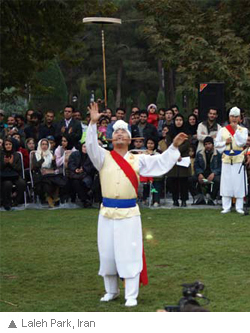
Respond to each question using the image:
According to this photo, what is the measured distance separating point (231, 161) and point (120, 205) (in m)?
7.56

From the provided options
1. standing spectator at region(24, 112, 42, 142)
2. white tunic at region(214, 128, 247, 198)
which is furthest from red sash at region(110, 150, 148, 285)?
standing spectator at region(24, 112, 42, 142)

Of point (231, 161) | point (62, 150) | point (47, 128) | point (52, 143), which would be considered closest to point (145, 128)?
point (62, 150)

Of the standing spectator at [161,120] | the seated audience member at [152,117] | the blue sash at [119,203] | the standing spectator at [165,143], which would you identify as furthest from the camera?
the seated audience member at [152,117]

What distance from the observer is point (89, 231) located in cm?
1398

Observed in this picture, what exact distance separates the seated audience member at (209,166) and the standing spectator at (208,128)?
218mm

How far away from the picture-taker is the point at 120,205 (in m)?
8.88

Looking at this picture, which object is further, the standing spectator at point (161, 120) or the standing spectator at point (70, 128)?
the standing spectator at point (161, 120)

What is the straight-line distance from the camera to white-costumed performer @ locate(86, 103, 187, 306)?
8750mm

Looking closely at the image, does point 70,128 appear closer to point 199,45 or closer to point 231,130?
point 231,130

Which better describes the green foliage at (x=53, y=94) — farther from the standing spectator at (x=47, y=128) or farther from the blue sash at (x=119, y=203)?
the blue sash at (x=119, y=203)

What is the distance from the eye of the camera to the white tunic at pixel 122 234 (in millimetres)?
8734

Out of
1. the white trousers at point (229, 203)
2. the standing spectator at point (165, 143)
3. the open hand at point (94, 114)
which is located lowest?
the white trousers at point (229, 203)

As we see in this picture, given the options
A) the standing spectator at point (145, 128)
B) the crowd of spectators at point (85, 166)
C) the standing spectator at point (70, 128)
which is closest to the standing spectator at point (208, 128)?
the crowd of spectators at point (85, 166)

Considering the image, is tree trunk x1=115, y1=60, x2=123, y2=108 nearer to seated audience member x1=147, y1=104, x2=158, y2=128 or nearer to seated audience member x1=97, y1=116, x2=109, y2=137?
seated audience member x1=147, y1=104, x2=158, y2=128
